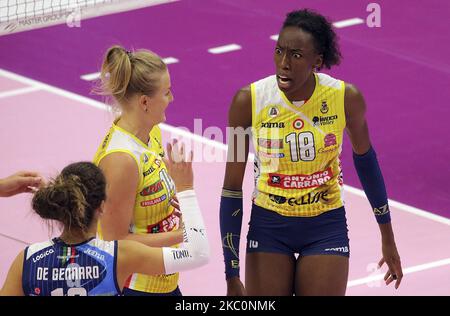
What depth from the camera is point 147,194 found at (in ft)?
22.8

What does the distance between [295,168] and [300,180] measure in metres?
0.08

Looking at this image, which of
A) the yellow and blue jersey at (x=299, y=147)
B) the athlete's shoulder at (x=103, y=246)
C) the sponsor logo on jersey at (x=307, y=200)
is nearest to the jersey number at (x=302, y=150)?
the yellow and blue jersey at (x=299, y=147)

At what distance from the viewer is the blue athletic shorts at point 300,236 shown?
729 cm

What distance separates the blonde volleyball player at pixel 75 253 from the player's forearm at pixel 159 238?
0.77m

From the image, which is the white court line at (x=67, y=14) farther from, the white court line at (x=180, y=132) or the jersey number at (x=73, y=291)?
the jersey number at (x=73, y=291)

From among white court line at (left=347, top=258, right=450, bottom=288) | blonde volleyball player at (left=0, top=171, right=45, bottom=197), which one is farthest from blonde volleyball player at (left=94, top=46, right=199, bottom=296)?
white court line at (left=347, top=258, right=450, bottom=288)

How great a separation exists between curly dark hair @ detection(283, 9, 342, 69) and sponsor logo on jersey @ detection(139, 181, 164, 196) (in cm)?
131

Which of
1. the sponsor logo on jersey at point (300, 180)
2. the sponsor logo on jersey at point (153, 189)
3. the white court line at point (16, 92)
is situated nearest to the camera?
the sponsor logo on jersey at point (153, 189)
